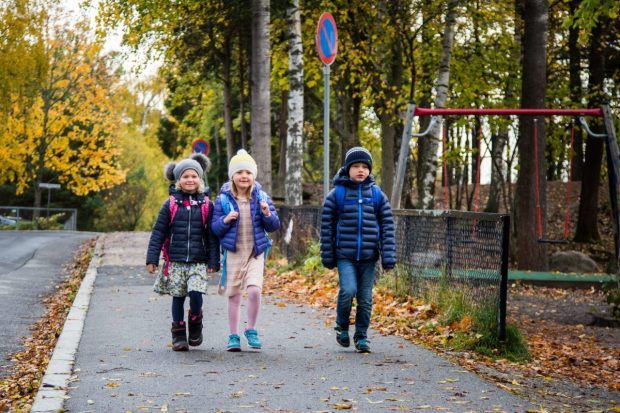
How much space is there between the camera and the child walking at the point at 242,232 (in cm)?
916

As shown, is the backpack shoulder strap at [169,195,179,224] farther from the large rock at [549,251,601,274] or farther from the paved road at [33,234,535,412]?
the large rock at [549,251,601,274]

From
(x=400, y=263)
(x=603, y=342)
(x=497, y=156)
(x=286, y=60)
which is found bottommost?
(x=603, y=342)

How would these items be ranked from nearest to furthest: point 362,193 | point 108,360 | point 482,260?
point 108,360 → point 362,193 → point 482,260

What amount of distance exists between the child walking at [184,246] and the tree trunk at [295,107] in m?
12.2

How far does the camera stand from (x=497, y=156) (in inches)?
1299

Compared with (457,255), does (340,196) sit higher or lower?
higher

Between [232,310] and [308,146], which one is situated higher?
[308,146]

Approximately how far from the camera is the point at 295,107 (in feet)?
70.1

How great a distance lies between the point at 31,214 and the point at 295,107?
111ft

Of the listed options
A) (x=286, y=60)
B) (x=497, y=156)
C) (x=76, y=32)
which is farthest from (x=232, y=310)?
(x=76, y=32)

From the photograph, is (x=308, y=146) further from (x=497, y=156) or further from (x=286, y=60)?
(x=286, y=60)

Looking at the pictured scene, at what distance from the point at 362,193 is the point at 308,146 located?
3807cm

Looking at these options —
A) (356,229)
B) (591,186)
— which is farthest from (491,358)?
(591,186)

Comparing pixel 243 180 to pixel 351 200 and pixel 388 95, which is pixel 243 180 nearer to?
pixel 351 200
